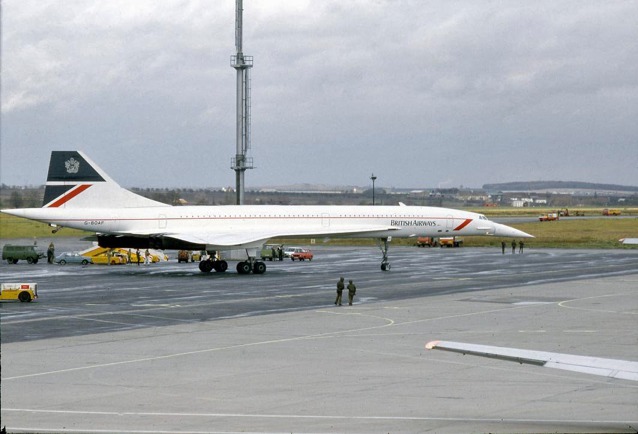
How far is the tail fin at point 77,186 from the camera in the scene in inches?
2653

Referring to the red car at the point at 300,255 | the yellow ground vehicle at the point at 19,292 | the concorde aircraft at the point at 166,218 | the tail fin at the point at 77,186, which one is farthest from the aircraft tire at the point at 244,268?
the yellow ground vehicle at the point at 19,292

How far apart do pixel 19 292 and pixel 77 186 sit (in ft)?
72.8

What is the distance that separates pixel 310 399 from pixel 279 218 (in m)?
45.6

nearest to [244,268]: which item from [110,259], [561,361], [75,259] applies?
[110,259]

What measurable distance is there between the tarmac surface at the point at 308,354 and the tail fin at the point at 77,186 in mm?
7124

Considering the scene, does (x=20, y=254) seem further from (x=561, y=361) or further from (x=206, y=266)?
(x=561, y=361)

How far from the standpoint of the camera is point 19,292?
46344mm

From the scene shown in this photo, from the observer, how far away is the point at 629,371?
17.1m

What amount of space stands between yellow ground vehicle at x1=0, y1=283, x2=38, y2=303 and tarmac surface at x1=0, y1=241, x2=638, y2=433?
1.15 m

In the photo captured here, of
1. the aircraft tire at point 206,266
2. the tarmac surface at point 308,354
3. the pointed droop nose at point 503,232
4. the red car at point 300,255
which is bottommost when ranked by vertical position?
the tarmac surface at point 308,354

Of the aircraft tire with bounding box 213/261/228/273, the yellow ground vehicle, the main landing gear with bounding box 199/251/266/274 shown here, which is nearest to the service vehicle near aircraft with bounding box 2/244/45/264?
the main landing gear with bounding box 199/251/266/274

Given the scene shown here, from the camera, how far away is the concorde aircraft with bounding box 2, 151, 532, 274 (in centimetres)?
6662

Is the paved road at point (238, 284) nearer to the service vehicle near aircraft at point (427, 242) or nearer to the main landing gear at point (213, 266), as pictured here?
the main landing gear at point (213, 266)

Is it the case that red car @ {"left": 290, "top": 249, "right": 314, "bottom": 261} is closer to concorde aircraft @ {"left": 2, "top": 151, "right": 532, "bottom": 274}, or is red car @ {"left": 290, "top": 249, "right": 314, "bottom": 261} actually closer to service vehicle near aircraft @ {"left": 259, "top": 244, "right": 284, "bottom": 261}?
service vehicle near aircraft @ {"left": 259, "top": 244, "right": 284, "bottom": 261}
